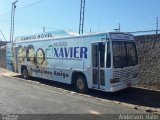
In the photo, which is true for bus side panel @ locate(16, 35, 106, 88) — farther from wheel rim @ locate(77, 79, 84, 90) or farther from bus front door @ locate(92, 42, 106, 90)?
wheel rim @ locate(77, 79, 84, 90)

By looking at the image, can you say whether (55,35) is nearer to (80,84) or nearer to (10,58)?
(80,84)

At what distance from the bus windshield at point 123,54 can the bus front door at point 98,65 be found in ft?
1.83

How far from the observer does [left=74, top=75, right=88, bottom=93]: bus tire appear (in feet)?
49.6

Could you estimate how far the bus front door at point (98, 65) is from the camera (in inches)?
544

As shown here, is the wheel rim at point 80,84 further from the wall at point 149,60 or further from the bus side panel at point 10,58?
the bus side panel at point 10,58

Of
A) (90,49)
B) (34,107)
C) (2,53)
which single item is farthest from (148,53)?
(2,53)

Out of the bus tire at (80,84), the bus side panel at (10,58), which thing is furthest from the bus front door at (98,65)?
the bus side panel at (10,58)

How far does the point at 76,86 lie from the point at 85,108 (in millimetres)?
4666

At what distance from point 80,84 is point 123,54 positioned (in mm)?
2812

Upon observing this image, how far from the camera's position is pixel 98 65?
14070 mm

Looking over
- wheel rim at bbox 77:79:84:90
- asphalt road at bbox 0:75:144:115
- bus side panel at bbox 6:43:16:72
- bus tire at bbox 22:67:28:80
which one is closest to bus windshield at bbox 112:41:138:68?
asphalt road at bbox 0:75:144:115

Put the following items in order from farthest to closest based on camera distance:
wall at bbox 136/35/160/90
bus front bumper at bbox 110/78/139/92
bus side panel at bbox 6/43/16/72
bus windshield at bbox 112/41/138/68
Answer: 1. bus side panel at bbox 6/43/16/72
2. wall at bbox 136/35/160/90
3. bus windshield at bbox 112/41/138/68
4. bus front bumper at bbox 110/78/139/92

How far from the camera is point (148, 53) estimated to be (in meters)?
16.8

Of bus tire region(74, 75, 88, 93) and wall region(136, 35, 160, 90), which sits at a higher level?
wall region(136, 35, 160, 90)
